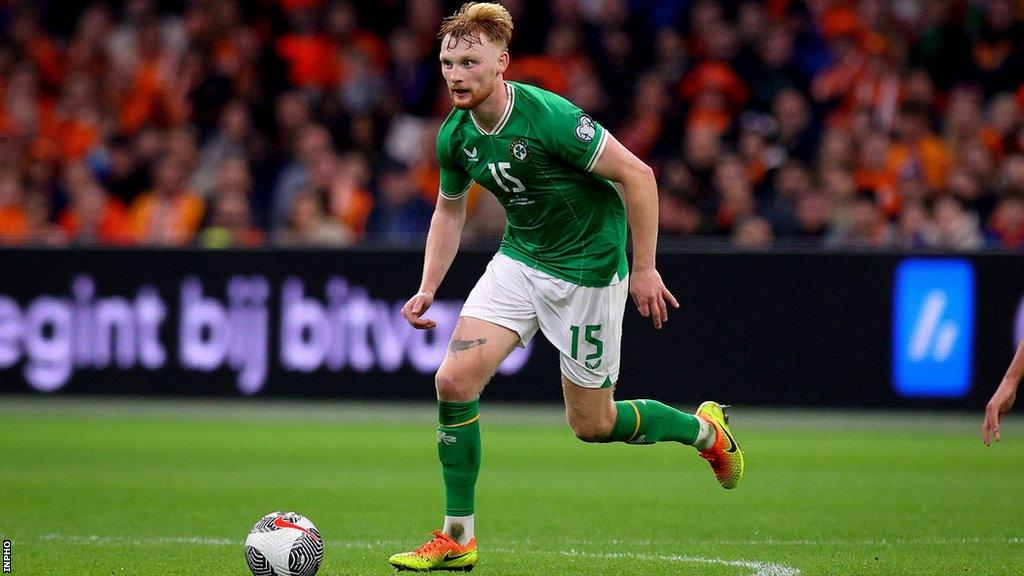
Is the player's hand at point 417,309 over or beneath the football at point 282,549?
over

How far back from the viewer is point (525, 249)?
20.7ft

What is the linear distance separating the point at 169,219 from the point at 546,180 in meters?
8.41

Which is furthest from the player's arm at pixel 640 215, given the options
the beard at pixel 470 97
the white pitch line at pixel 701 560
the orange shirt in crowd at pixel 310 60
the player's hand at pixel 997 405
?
the orange shirt in crowd at pixel 310 60

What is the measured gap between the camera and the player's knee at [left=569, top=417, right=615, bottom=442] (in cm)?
636

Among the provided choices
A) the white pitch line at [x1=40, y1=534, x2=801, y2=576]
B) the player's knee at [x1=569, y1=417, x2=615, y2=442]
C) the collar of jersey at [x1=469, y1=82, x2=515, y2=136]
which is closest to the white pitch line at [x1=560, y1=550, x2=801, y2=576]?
the white pitch line at [x1=40, y1=534, x2=801, y2=576]

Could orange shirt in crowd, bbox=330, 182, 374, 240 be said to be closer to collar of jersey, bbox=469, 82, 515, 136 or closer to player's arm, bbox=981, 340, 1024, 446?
collar of jersey, bbox=469, 82, 515, 136

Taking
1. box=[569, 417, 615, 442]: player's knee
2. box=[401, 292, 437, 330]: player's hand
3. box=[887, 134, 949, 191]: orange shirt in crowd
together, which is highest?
box=[887, 134, 949, 191]: orange shirt in crowd

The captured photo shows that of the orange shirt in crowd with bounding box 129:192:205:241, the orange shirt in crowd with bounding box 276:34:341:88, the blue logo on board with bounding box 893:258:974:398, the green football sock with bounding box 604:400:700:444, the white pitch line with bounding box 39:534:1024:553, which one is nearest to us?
the green football sock with bounding box 604:400:700:444

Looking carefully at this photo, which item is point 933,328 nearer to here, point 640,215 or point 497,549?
point 497,549

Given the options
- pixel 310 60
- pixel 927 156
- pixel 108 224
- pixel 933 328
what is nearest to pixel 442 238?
pixel 933 328

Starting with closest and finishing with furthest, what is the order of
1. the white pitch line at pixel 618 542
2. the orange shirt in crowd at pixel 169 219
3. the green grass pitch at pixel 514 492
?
1. the green grass pitch at pixel 514 492
2. the white pitch line at pixel 618 542
3. the orange shirt in crowd at pixel 169 219

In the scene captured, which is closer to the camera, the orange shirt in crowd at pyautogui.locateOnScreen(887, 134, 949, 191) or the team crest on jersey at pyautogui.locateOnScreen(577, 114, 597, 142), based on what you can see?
the team crest on jersey at pyautogui.locateOnScreen(577, 114, 597, 142)

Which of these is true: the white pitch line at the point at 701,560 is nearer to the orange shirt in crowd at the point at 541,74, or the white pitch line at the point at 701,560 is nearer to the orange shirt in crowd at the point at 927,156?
the orange shirt in crowd at the point at 927,156

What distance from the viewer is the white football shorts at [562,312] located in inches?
244
